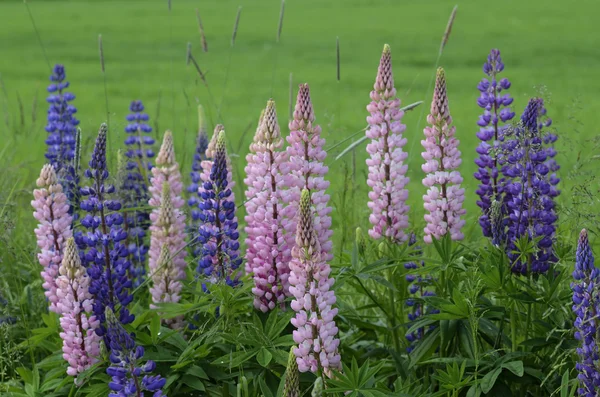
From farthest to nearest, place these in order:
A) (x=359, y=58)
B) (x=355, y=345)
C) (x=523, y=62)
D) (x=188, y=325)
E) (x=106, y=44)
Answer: (x=106, y=44) < (x=359, y=58) < (x=523, y=62) < (x=355, y=345) < (x=188, y=325)

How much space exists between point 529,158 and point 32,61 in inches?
480

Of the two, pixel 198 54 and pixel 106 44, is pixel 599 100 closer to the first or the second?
pixel 198 54

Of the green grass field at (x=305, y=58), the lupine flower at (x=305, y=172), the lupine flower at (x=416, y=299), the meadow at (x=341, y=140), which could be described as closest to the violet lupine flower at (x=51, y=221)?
the meadow at (x=341, y=140)

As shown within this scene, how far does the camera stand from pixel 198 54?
1381 centimetres

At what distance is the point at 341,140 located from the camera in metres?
3.91

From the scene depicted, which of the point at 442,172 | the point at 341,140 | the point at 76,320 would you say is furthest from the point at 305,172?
the point at 341,140

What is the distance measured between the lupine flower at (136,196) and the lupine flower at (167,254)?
0.29 meters

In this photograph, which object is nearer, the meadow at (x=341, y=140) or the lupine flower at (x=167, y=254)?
the meadow at (x=341, y=140)

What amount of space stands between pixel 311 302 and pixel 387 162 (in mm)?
711

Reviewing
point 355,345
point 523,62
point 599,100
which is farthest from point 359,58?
point 355,345

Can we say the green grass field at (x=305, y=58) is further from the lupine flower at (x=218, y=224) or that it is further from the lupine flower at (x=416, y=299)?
the lupine flower at (x=218, y=224)

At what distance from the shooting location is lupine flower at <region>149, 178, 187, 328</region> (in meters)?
3.03

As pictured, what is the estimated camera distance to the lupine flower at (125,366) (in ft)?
7.25

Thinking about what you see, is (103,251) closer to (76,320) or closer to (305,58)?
(76,320)
